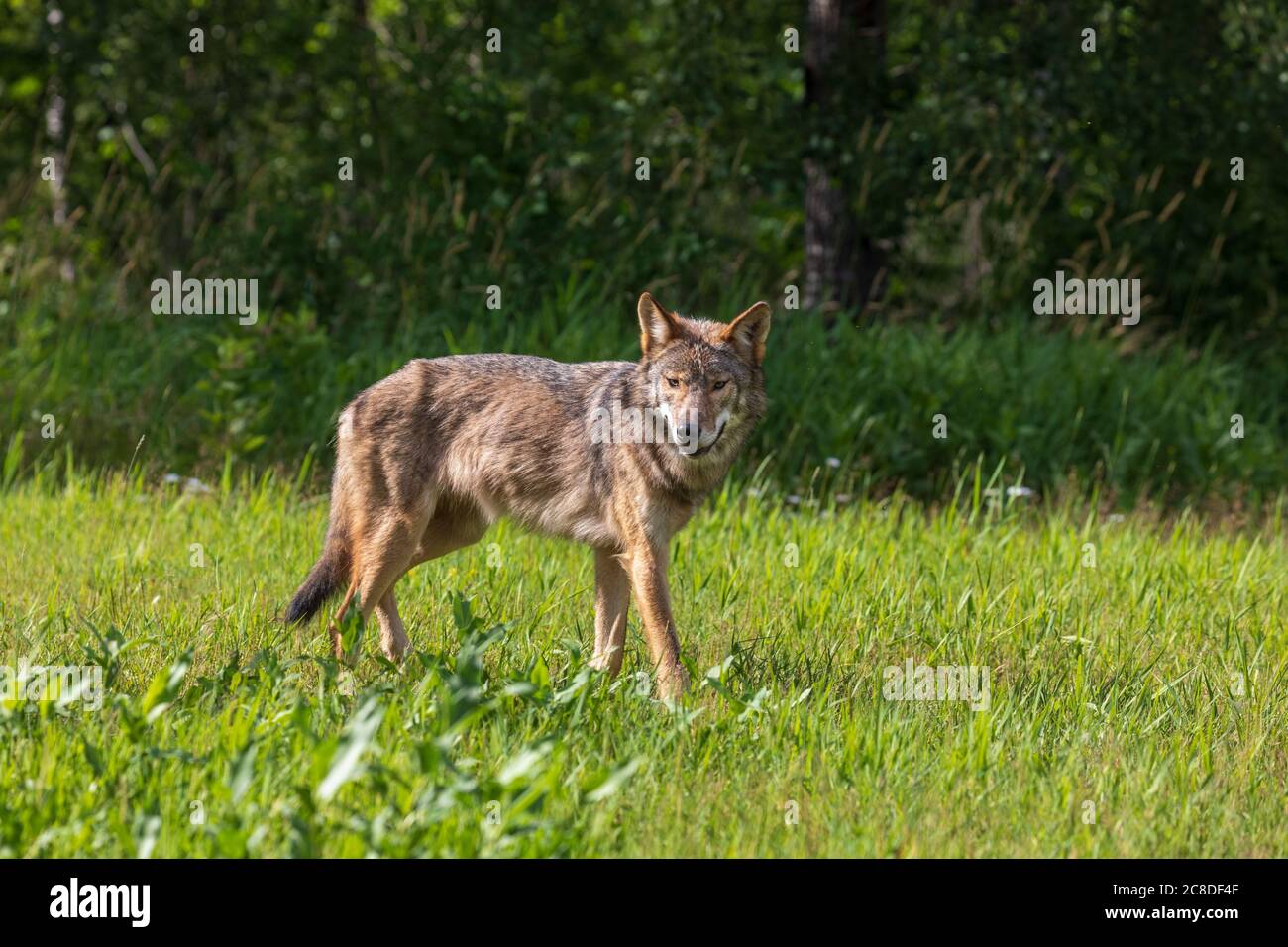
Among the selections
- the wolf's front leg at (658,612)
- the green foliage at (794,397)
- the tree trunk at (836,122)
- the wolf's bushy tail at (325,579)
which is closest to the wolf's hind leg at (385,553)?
the wolf's bushy tail at (325,579)

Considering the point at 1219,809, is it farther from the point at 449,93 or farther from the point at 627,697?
the point at 449,93

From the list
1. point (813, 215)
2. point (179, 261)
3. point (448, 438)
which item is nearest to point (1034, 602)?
point (448, 438)

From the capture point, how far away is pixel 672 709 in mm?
4914

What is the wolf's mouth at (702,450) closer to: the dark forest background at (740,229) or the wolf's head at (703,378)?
the wolf's head at (703,378)

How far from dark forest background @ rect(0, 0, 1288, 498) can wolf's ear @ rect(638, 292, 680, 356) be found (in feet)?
10.1

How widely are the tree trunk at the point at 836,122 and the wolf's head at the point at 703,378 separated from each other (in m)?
5.99

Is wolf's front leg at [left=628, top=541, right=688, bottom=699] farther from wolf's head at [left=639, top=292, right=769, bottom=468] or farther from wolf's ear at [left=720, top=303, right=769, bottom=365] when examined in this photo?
wolf's ear at [left=720, top=303, right=769, bottom=365]

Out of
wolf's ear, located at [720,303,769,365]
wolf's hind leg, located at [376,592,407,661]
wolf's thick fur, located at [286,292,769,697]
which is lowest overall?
wolf's hind leg, located at [376,592,407,661]

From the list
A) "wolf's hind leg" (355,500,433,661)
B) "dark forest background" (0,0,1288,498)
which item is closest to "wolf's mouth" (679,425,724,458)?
"wolf's hind leg" (355,500,433,661)

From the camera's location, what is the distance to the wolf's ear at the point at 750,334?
5.88 metres

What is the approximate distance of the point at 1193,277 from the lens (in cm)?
1255

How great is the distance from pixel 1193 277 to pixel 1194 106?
4.79ft

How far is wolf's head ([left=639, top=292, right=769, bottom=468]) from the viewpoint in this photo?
5.54 metres

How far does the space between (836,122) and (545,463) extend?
6.67 meters
